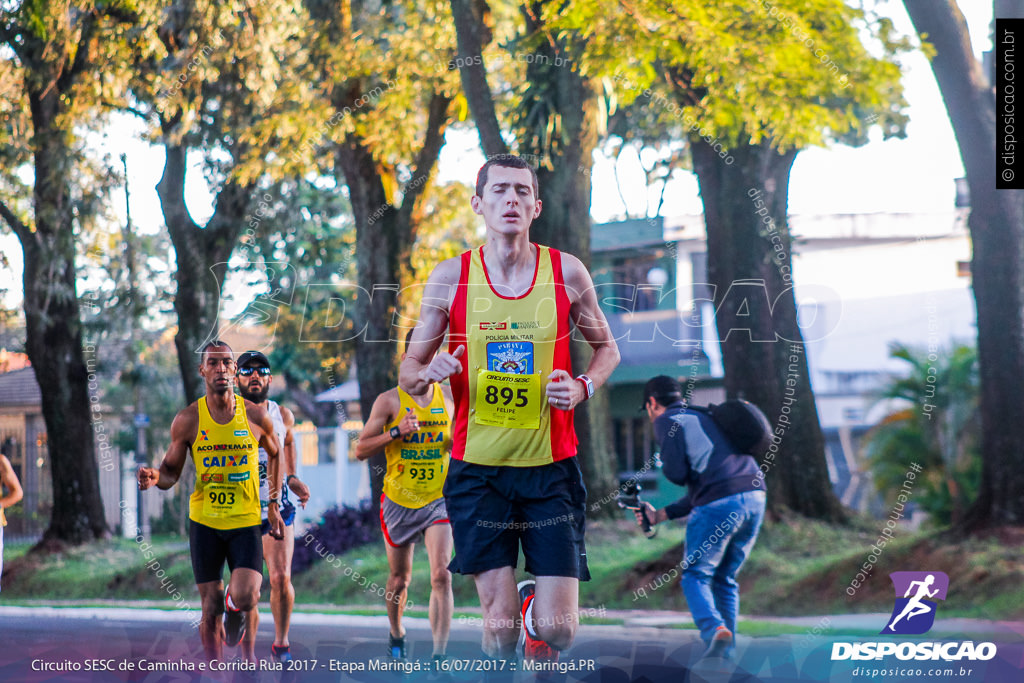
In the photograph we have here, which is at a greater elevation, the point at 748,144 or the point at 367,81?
the point at 367,81

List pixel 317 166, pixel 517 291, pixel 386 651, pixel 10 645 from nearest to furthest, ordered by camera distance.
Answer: pixel 517 291, pixel 386 651, pixel 10 645, pixel 317 166

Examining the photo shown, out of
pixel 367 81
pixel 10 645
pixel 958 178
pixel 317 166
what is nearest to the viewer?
pixel 10 645

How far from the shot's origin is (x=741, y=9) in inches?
355

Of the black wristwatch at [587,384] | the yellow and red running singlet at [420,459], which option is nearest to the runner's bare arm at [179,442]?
the yellow and red running singlet at [420,459]

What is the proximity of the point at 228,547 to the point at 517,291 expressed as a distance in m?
2.83

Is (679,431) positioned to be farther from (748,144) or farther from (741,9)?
(748,144)

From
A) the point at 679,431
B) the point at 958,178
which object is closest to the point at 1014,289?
the point at 958,178

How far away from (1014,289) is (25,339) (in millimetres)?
9906

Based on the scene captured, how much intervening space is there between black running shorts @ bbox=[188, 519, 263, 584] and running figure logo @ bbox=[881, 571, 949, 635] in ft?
13.2

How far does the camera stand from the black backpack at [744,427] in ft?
20.2

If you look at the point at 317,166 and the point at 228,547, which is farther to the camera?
the point at 317,166

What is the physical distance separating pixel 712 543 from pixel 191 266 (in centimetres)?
783

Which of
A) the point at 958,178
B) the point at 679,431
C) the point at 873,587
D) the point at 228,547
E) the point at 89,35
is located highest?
the point at 89,35

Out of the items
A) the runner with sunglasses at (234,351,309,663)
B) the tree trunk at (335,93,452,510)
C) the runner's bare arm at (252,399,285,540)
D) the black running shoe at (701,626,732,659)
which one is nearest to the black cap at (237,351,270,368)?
the runner with sunglasses at (234,351,309,663)
